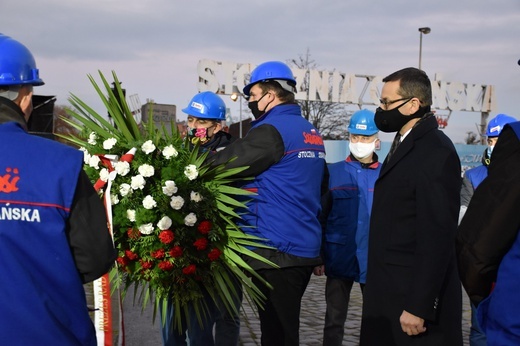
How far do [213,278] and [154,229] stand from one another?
1.75ft

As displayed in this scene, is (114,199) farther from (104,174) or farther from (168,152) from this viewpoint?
(168,152)

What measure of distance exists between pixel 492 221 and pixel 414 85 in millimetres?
1742

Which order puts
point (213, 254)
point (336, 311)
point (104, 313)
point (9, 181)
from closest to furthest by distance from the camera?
point (9, 181) < point (104, 313) < point (213, 254) < point (336, 311)

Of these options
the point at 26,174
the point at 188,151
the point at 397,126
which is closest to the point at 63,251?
the point at 26,174

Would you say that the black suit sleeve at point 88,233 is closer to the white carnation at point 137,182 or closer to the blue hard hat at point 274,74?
the white carnation at point 137,182

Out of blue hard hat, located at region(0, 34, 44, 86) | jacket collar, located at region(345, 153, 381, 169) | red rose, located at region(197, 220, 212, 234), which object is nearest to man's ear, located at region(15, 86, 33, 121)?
blue hard hat, located at region(0, 34, 44, 86)

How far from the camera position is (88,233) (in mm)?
2471

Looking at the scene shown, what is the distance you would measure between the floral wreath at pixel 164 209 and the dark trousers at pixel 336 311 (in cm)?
173

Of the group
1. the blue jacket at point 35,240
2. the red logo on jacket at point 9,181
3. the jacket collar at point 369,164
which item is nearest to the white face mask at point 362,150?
the jacket collar at point 369,164

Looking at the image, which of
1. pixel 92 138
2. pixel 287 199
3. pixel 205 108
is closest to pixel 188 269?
pixel 287 199

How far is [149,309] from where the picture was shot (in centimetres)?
829

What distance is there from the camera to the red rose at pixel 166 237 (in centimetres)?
373

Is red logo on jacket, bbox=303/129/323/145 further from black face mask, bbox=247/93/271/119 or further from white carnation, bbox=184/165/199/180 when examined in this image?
white carnation, bbox=184/165/199/180

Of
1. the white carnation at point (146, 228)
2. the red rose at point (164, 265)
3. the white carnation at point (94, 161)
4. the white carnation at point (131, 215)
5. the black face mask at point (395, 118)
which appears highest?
the black face mask at point (395, 118)
